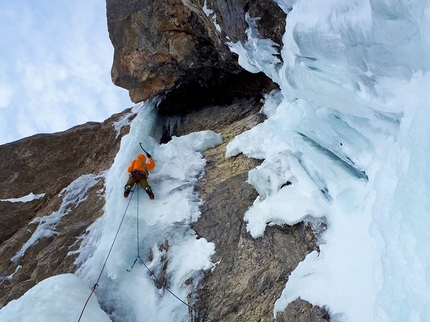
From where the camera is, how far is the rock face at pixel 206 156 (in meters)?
4.87

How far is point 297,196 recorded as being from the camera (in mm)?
5312

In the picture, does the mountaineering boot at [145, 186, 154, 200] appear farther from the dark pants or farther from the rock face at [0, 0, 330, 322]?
the rock face at [0, 0, 330, 322]

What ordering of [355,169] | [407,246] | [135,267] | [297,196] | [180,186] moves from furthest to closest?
1. [180,186]
2. [135,267]
3. [297,196]
4. [355,169]
5. [407,246]

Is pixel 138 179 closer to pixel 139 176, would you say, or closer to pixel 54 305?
pixel 139 176

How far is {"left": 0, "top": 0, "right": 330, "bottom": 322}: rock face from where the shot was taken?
4871 millimetres

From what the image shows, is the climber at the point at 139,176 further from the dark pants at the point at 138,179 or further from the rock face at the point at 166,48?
the rock face at the point at 166,48

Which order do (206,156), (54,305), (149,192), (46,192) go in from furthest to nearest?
(46,192) < (206,156) < (149,192) < (54,305)

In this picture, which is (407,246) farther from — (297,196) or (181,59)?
(181,59)

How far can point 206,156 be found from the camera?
775 centimetres

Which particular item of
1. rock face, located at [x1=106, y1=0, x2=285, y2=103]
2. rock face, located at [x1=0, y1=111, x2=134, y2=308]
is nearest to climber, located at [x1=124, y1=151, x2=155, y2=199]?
rock face, located at [x1=0, y1=111, x2=134, y2=308]

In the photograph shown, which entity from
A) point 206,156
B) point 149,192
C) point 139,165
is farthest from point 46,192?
point 206,156

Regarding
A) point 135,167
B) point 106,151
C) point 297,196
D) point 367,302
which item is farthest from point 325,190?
point 106,151

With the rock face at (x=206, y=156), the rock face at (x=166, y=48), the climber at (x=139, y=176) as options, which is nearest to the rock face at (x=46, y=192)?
the rock face at (x=206, y=156)

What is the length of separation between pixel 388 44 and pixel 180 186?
15.3 ft
